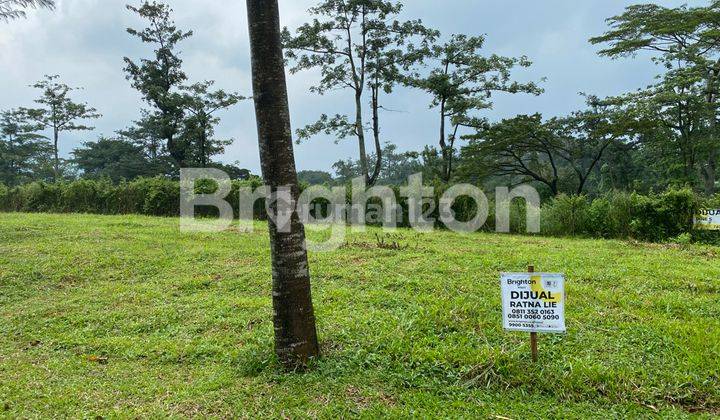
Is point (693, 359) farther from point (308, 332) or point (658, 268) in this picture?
point (658, 268)

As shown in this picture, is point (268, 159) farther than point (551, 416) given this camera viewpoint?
Yes

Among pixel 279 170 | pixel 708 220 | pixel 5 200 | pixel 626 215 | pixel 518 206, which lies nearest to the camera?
pixel 279 170

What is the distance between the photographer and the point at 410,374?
10.0 ft

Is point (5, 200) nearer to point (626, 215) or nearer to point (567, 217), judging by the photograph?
point (567, 217)

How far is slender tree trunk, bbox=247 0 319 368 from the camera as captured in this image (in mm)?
3016

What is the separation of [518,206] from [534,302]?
913 cm

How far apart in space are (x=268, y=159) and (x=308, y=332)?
1.29 metres

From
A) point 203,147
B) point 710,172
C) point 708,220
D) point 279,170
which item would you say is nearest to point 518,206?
point 708,220

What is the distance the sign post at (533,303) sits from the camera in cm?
301

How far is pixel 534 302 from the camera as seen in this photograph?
3.08 m

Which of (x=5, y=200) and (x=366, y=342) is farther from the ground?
(x=5, y=200)

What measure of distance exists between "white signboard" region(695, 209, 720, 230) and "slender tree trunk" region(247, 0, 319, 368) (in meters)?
9.98

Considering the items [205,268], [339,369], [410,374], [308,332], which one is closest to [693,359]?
[410,374]

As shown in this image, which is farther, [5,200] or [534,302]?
[5,200]
